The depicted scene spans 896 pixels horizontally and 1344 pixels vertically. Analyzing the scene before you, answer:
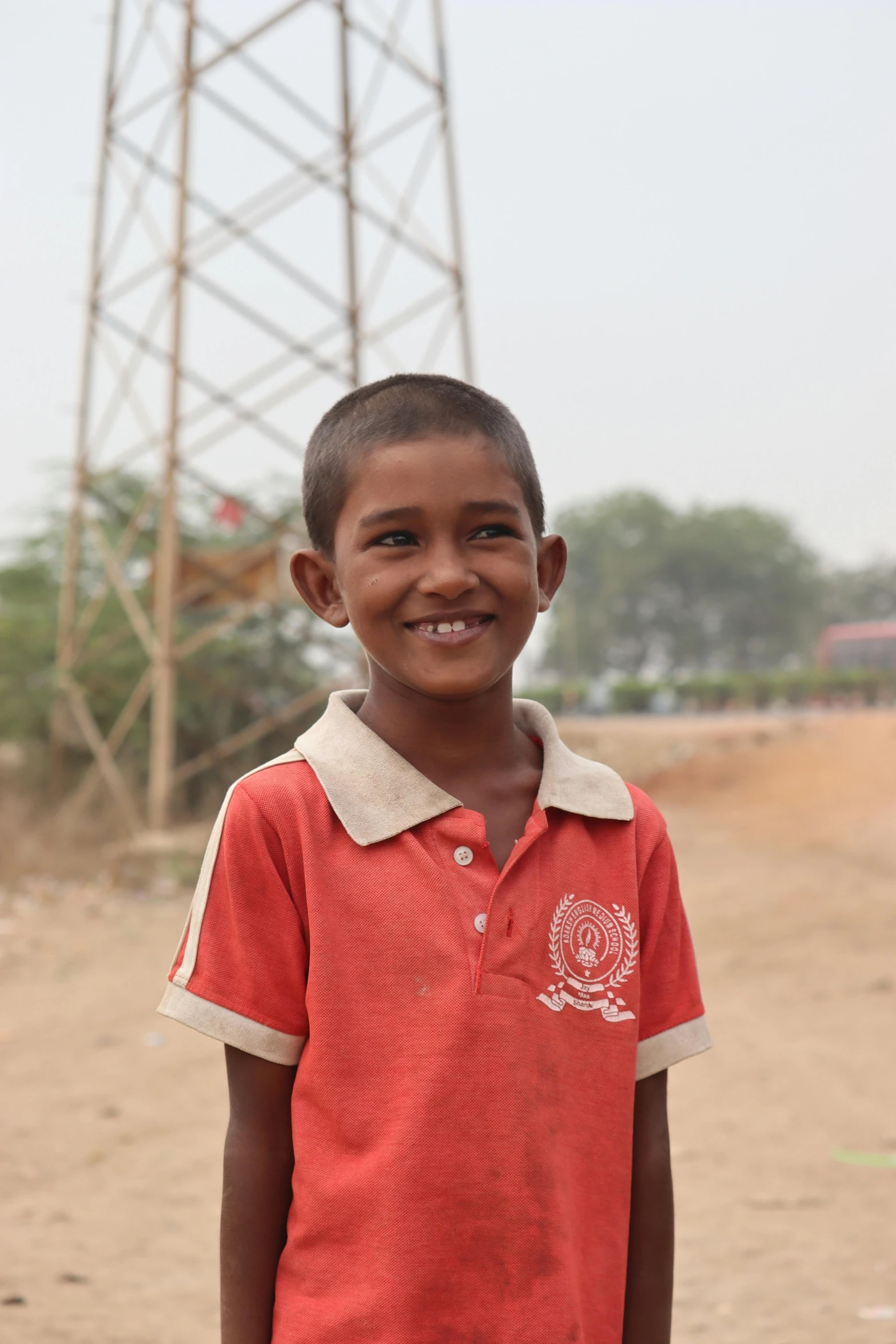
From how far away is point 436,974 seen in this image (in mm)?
1219

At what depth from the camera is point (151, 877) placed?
7.81 meters

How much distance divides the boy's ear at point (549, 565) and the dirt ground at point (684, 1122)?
196 cm

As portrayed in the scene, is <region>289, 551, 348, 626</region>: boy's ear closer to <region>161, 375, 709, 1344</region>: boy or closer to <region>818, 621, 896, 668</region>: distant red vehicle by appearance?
<region>161, 375, 709, 1344</region>: boy

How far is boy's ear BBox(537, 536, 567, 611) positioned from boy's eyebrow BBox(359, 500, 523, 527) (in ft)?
0.51

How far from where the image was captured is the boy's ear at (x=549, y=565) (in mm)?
1487

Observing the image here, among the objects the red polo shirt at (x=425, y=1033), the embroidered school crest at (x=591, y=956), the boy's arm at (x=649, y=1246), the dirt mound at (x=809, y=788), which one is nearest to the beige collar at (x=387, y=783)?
the red polo shirt at (x=425, y=1033)

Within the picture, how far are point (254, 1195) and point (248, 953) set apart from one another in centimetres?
25

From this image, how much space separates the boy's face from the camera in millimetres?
1314

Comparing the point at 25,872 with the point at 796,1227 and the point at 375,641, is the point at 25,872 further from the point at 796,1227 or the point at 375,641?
the point at 375,641

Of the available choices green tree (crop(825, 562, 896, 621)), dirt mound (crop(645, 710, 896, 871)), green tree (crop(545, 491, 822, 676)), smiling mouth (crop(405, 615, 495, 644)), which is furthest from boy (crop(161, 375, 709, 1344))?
green tree (crop(825, 562, 896, 621))

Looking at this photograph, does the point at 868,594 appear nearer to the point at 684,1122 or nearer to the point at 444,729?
the point at 684,1122

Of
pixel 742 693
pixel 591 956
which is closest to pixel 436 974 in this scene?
pixel 591 956

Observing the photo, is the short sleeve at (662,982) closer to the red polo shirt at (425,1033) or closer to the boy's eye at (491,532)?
the red polo shirt at (425,1033)

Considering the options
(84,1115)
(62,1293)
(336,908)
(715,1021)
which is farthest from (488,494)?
(715,1021)
